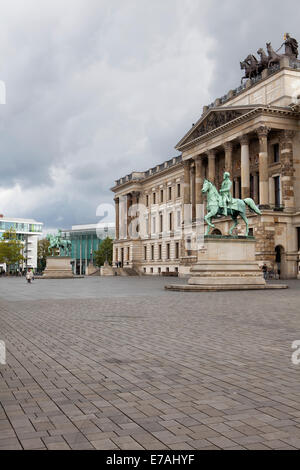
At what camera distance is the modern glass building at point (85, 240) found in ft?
520

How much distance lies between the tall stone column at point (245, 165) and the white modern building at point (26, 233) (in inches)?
4202

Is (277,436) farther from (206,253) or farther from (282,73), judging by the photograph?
(282,73)

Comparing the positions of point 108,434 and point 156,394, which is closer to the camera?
point 108,434

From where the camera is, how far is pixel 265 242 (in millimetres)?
49844

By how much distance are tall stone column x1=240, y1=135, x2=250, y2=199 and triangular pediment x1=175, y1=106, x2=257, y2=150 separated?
2.86m

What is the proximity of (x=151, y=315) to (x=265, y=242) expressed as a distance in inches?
1507

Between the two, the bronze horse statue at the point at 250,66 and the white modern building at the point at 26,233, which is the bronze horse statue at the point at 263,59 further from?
the white modern building at the point at 26,233

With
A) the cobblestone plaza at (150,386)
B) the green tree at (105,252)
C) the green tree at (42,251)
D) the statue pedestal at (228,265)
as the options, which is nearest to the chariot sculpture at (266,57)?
the statue pedestal at (228,265)

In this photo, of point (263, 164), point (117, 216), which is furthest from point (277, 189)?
point (117, 216)

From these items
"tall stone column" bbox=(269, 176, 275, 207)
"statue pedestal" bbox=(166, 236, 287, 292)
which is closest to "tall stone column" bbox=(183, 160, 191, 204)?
"tall stone column" bbox=(269, 176, 275, 207)

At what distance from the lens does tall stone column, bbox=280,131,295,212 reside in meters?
51.2

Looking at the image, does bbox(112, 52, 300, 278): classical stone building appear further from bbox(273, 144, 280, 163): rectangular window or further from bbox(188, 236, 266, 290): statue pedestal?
bbox(188, 236, 266, 290): statue pedestal

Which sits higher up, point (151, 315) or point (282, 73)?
point (282, 73)

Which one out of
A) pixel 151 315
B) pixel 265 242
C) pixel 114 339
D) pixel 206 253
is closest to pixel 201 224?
pixel 265 242
